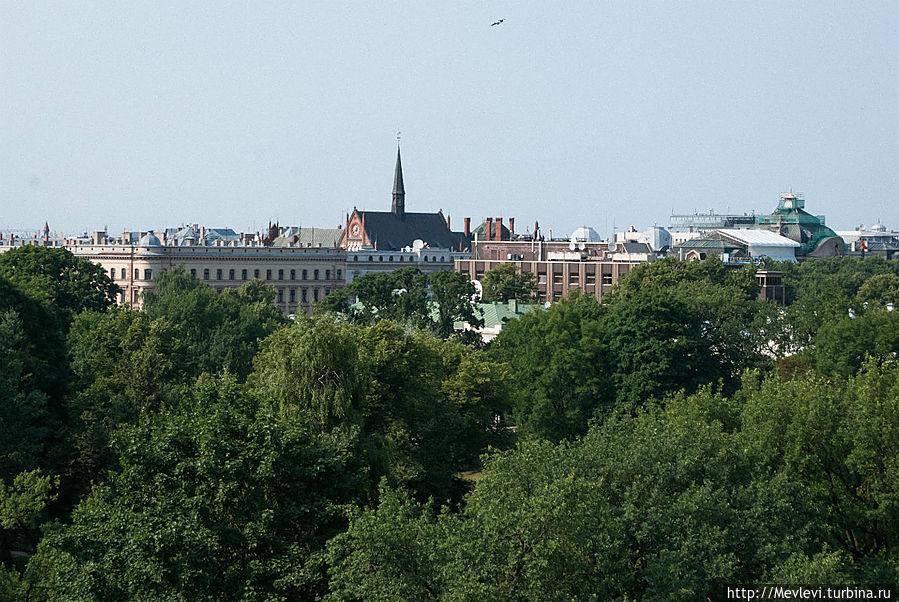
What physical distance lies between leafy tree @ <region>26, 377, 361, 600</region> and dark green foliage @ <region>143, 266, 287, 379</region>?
34.0 metres

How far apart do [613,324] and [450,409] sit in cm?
2193

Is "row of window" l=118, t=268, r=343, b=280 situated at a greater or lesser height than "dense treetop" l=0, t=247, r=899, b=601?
greater

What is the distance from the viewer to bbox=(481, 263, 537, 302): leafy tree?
5689 inches

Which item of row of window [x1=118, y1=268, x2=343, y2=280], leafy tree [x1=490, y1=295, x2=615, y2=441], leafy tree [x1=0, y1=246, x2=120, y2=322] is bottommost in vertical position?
leafy tree [x1=490, y1=295, x2=615, y2=441]

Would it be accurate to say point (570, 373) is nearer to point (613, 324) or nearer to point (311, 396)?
point (613, 324)

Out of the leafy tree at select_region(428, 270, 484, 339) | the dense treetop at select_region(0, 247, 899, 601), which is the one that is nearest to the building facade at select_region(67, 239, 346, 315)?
the leafy tree at select_region(428, 270, 484, 339)

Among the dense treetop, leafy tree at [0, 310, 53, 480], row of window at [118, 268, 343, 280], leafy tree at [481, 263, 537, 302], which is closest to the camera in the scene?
the dense treetop

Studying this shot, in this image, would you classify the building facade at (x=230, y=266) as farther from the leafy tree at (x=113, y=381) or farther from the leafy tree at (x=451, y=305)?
the leafy tree at (x=113, y=381)

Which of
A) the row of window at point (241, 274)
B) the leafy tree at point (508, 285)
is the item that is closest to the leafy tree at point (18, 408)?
the leafy tree at point (508, 285)

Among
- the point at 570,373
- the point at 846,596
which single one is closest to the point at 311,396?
the point at 846,596

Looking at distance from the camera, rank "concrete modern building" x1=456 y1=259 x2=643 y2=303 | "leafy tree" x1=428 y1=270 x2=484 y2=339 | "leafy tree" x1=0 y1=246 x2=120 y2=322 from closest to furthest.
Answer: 1. "leafy tree" x1=0 y1=246 x2=120 y2=322
2. "leafy tree" x1=428 y1=270 x2=484 y2=339
3. "concrete modern building" x1=456 y1=259 x2=643 y2=303

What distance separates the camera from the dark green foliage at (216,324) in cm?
8031

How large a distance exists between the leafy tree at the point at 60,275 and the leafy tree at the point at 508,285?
181 ft

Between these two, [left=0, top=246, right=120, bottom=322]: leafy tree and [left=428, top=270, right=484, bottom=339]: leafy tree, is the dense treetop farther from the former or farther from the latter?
[left=428, top=270, right=484, bottom=339]: leafy tree
